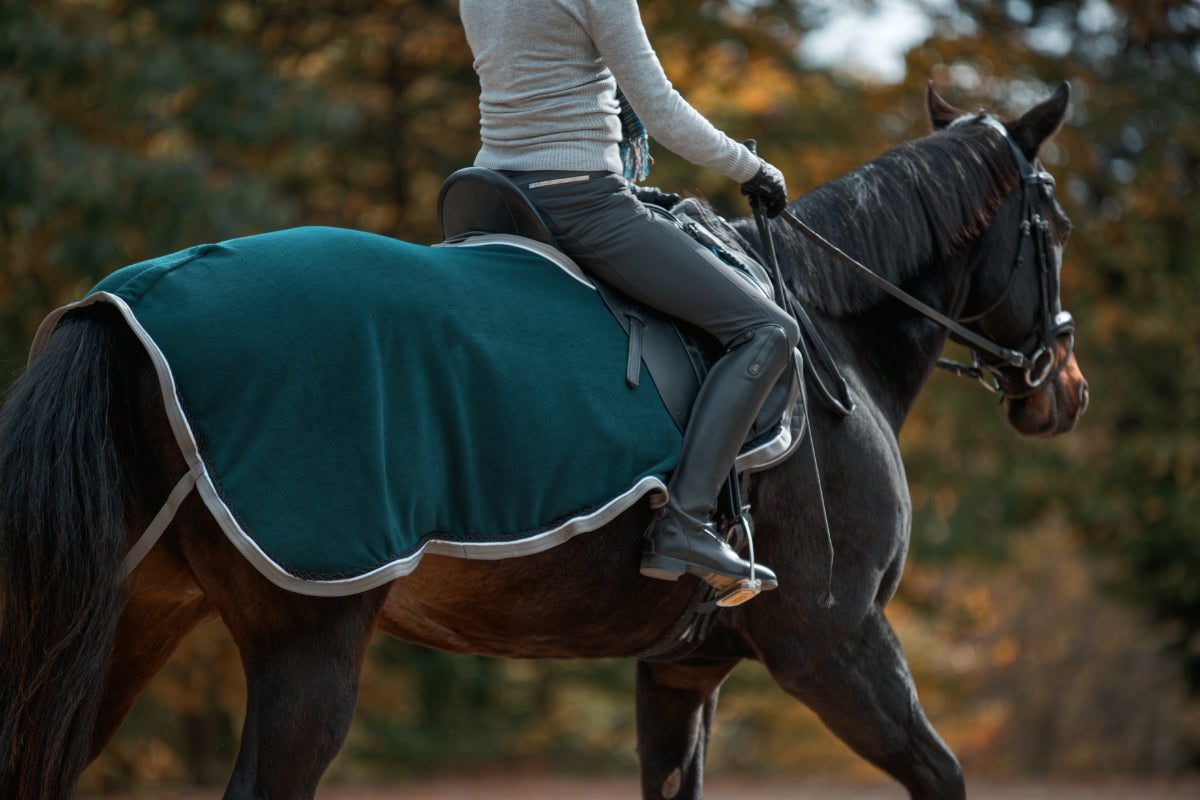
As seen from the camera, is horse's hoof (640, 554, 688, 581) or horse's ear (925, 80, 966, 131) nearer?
horse's hoof (640, 554, 688, 581)

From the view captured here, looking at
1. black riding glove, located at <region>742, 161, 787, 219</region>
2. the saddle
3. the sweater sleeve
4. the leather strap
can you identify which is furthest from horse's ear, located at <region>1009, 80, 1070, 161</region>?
the leather strap

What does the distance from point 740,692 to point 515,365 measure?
32.4 feet

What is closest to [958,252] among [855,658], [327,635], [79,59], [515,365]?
[855,658]

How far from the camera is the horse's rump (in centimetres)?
227

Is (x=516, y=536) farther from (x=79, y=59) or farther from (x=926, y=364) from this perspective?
(x=79, y=59)

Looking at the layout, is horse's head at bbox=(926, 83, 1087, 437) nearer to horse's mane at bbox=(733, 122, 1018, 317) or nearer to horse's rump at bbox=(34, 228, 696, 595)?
horse's mane at bbox=(733, 122, 1018, 317)

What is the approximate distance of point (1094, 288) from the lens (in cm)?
1084

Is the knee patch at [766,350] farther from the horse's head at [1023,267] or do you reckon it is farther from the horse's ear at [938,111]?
the horse's ear at [938,111]

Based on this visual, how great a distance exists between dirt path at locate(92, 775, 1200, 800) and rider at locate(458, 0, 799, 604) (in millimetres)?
6441

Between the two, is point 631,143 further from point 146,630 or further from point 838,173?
point 838,173

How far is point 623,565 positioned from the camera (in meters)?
2.76

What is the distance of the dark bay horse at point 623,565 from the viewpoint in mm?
2250

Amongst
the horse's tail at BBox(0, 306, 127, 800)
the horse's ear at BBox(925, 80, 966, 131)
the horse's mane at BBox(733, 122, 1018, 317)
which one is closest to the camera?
→ the horse's tail at BBox(0, 306, 127, 800)

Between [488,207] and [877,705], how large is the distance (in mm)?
1720
